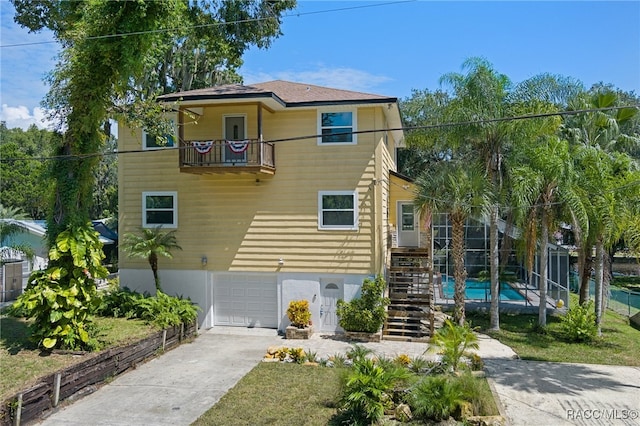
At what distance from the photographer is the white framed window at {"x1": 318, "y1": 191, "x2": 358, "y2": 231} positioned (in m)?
15.3

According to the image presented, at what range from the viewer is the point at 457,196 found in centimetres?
1470

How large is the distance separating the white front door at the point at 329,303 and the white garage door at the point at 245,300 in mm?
1745

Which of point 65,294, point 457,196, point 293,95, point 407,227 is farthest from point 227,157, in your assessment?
point 407,227

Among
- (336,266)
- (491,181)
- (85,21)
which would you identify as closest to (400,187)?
(491,181)

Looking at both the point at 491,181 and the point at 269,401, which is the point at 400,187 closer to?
the point at 491,181

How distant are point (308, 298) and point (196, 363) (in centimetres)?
448

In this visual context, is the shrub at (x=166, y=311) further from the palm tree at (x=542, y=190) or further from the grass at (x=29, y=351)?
the palm tree at (x=542, y=190)

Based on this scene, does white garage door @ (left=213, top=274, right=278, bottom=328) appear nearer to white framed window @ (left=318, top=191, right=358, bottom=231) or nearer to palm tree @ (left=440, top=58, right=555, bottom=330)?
white framed window @ (left=318, top=191, right=358, bottom=231)

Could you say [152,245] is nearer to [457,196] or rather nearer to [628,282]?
[457,196]

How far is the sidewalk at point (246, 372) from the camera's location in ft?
29.0

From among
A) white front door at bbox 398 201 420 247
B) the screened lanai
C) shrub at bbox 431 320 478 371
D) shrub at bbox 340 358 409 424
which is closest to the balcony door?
the screened lanai

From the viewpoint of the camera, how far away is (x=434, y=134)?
1792 centimetres

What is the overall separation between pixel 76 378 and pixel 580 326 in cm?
1396

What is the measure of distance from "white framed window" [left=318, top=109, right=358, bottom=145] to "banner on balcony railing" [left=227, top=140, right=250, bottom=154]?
2.52m
